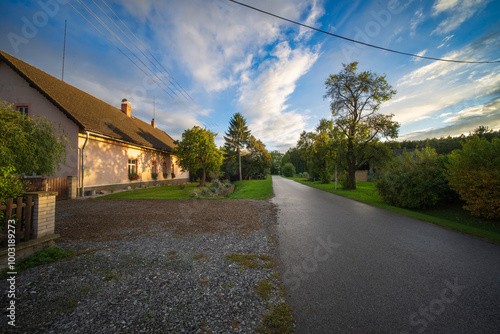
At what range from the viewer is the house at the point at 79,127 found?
38.2 feet

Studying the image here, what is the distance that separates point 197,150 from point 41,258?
15.5m

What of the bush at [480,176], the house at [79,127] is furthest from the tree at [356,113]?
the house at [79,127]

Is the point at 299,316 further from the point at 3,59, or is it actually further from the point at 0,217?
the point at 3,59

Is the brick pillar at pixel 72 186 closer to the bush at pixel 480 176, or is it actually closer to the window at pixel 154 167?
the window at pixel 154 167

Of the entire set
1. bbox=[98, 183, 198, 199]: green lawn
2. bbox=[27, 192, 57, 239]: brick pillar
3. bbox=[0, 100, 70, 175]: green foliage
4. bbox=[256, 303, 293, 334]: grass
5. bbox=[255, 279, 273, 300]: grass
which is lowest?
bbox=[255, 279, 273, 300]: grass

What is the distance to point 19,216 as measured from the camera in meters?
3.53

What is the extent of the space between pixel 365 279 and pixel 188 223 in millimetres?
5331

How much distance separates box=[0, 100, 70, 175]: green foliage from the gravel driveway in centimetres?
209

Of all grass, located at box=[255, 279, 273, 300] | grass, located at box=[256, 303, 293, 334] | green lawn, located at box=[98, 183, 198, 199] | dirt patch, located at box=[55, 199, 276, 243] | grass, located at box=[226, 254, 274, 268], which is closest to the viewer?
grass, located at box=[256, 303, 293, 334]

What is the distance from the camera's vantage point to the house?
1166 centimetres

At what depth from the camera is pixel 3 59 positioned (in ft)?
38.4

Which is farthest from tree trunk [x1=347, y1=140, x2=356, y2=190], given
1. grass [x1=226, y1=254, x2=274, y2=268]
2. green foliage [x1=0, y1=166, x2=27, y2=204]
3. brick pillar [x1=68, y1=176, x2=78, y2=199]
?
brick pillar [x1=68, y1=176, x2=78, y2=199]

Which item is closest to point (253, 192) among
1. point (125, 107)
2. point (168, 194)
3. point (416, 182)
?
→ point (168, 194)

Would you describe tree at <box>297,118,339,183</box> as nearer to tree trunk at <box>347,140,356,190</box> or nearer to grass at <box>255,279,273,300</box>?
tree trunk at <box>347,140,356,190</box>
